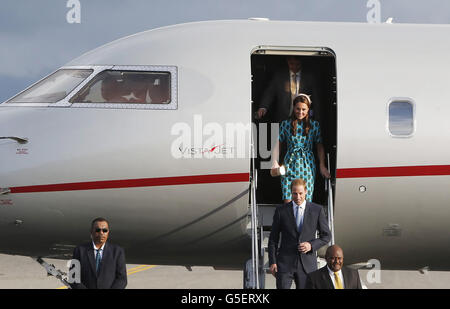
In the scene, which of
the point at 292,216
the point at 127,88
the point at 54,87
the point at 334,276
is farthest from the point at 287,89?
the point at 334,276

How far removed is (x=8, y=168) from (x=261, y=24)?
4.16 m

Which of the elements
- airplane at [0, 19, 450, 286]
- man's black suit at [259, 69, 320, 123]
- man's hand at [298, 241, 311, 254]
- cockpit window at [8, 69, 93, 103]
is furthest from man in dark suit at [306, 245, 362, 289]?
cockpit window at [8, 69, 93, 103]

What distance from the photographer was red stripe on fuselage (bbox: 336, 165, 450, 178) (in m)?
8.06

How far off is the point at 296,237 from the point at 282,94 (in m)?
2.68

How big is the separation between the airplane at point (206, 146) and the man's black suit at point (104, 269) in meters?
1.45

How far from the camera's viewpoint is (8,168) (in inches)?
310

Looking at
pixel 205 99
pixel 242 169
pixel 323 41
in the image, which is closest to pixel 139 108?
pixel 205 99

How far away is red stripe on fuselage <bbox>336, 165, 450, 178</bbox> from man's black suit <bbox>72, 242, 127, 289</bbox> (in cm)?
327

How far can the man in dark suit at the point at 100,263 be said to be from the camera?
21.6 ft

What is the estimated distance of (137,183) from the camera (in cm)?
798

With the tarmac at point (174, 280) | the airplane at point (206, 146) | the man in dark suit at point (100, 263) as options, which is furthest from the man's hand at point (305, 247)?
the tarmac at point (174, 280)

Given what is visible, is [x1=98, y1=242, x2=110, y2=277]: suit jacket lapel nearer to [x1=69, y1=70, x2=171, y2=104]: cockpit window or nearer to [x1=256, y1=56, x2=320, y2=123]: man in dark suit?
[x1=69, y1=70, x2=171, y2=104]: cockpit window

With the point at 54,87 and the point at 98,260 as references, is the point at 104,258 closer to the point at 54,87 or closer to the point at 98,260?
the point at 98,260
